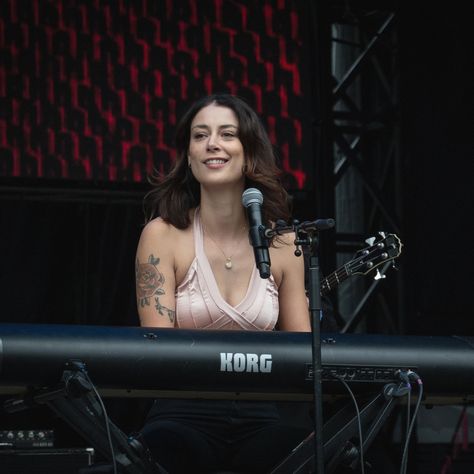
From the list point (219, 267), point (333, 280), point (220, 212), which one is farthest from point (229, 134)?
point (333, 280)

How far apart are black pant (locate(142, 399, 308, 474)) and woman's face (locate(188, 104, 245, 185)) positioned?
27.3 inches

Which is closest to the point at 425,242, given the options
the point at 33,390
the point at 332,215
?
the point at 332,215

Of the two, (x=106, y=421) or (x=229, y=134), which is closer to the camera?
(x=106, y=421)

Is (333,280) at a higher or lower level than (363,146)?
lower

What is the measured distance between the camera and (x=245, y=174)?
3256 mm

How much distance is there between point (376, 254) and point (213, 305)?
2.71 ft

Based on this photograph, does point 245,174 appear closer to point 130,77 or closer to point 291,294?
point 291,294

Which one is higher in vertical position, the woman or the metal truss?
the metal truss

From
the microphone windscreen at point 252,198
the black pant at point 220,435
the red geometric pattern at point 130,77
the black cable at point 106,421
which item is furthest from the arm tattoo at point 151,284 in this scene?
the red geometric pattern at point 130,77

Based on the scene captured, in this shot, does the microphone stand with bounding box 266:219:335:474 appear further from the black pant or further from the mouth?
the mouth

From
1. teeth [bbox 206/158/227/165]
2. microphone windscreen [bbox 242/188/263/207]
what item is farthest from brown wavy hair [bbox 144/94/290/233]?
microphone windscreen [bbox 242/188/263/207]

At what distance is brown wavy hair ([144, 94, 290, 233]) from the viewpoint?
3.23 m

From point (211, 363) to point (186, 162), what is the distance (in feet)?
3.20

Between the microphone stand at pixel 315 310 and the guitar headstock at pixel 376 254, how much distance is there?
29.4 inches
